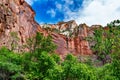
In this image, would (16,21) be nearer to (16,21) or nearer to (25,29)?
(16,21)

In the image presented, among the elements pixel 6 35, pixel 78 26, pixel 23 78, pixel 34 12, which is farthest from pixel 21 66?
pixel 78 26

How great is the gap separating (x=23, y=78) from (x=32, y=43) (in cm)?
1711

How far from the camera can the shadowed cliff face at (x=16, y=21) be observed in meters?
70.2

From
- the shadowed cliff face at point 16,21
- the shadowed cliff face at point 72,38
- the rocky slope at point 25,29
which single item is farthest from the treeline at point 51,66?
the shadowed cliff face at point 72,38

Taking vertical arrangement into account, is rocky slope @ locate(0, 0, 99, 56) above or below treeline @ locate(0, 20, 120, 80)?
above

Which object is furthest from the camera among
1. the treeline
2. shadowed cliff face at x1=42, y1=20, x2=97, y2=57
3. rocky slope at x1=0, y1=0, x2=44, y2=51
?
shadowed cliff face at x1=42, y1=20, x2=97, y2=57

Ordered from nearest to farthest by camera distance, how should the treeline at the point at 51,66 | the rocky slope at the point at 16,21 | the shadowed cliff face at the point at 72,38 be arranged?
the treeline at the point at 51,66 → the rocky slope at the point at 16,21 → the shadowed cliff face at the point at 72,38

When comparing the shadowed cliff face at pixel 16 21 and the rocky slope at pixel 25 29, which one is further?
the shadowed cliff face at pixel 16 21

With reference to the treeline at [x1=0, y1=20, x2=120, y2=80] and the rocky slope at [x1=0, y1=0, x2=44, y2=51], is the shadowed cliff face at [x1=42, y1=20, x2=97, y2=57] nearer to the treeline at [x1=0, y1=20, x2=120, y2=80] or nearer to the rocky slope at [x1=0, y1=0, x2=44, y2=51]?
the rocky slope at [x1=0, y1=0, x2=44, y2=51]

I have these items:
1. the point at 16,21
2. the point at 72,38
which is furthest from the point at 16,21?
the point at 72,38

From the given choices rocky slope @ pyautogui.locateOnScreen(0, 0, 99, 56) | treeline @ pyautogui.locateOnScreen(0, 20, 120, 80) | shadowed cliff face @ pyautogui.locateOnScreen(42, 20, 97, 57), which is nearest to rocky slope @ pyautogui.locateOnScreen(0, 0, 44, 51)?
rocky slope @ pyautogui.locateOnScreen(0, 0, 99, 56)

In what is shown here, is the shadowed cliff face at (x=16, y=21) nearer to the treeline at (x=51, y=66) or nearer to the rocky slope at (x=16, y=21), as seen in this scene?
the rocky slope at (x=16, y=21)

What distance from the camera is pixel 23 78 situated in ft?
149

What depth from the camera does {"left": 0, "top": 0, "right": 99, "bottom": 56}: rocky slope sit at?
68750 millimetres
